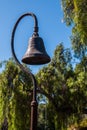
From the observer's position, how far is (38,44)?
497cm

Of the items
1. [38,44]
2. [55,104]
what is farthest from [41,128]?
[38,44]

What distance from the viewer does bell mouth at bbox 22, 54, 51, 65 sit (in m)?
4.85

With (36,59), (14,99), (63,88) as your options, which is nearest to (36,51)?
(36,59)

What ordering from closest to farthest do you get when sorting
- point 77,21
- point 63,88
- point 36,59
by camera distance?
point 36,59, point 77,21, point 63,88

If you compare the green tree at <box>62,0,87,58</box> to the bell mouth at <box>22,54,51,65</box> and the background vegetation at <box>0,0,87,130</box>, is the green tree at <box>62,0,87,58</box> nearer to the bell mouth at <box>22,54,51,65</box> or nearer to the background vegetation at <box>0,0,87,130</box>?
the background vegetation at <box>0,0,87,130</box>

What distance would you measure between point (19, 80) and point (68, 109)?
301 centimetres

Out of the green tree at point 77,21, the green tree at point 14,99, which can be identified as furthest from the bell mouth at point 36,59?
the green tree at point 14,99

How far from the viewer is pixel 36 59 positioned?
5.25 m

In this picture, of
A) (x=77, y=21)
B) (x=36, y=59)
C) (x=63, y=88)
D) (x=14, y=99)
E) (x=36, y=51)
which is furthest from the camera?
(x=63, y=88)

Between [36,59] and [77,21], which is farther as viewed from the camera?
[77,21]

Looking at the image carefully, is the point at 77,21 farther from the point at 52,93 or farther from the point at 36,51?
the point at 36,51

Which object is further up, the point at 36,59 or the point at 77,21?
the point at 77,21

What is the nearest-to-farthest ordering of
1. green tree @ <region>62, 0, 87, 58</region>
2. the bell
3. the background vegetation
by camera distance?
the bell → green tree @ <region>62, 0, 87, 58</region> → the background vegetation

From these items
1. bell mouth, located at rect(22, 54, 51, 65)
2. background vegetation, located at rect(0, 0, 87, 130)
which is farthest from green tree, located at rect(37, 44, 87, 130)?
bell mouth, located at rect(22, 54, 51, 65)
